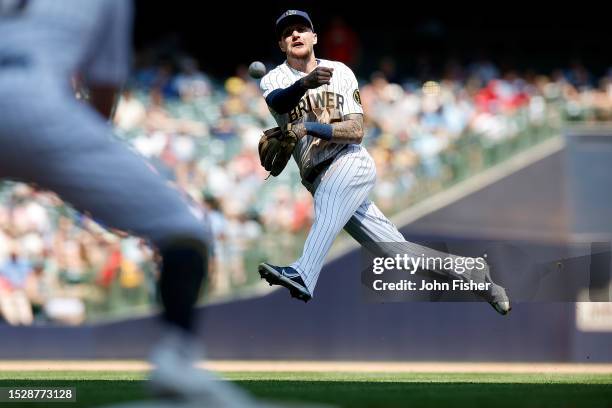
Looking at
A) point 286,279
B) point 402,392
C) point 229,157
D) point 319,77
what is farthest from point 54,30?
point 229,157

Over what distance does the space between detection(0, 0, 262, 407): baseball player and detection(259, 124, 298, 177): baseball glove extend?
3.53m

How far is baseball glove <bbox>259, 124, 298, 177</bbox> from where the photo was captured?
7000 mm

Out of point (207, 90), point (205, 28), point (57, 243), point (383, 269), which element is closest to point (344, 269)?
point (57, 243)

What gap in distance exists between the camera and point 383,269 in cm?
775

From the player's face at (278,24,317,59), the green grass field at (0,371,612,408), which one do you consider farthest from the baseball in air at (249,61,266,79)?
the green grass field at (0,371,612,408)

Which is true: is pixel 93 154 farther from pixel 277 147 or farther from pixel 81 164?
pixel 277 147

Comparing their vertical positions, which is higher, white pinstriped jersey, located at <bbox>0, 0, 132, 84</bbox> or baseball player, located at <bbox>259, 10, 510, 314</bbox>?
baseball player, located at <bbox>259, 10, 510, 314</bbox>

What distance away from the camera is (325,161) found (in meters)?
7.28

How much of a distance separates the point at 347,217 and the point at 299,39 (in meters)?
1.15

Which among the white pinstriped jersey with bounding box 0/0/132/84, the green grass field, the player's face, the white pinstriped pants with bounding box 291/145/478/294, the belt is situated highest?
the player's face

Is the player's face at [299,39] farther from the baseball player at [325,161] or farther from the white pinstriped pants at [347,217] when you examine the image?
the white pinstriped pants at [347,217]

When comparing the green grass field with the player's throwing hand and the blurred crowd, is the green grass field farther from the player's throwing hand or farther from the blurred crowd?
the blurred crowd

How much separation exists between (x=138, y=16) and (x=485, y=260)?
1582 cm

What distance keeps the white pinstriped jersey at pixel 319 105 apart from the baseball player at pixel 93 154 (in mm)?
3773
